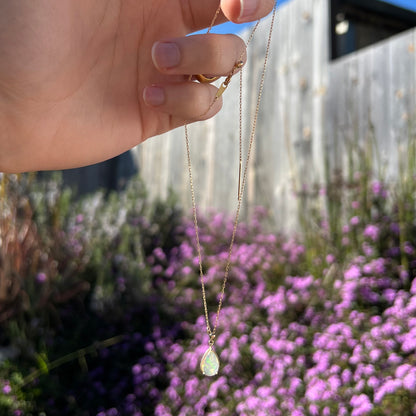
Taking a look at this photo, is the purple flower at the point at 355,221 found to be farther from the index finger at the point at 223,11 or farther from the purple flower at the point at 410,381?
the index finger at the point at 223,11

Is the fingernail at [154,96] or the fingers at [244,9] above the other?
the fingers at [244,9]

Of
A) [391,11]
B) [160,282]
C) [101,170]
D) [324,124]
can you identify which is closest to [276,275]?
[160,282]

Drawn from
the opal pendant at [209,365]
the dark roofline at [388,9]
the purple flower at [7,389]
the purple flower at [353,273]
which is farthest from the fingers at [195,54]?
the dark roofline at [388,9]

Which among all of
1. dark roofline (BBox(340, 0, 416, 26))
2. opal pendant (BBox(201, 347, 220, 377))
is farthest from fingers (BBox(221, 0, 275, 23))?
dark roofline (BBox(340, 0, 416, 26))

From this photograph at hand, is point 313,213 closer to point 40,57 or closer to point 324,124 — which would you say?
point 324,124

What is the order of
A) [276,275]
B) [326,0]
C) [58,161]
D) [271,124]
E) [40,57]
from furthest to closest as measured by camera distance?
[271,124], [326,0], [276,275], [58,161], [40,57]

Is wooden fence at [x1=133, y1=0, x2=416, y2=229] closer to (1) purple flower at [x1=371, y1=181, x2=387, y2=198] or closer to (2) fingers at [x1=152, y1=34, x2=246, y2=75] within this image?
(1) purple flower at [x1=371, y1=181, x2=387, y2=198]

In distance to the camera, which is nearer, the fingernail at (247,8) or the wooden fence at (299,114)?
the fingernail at (247,8)
